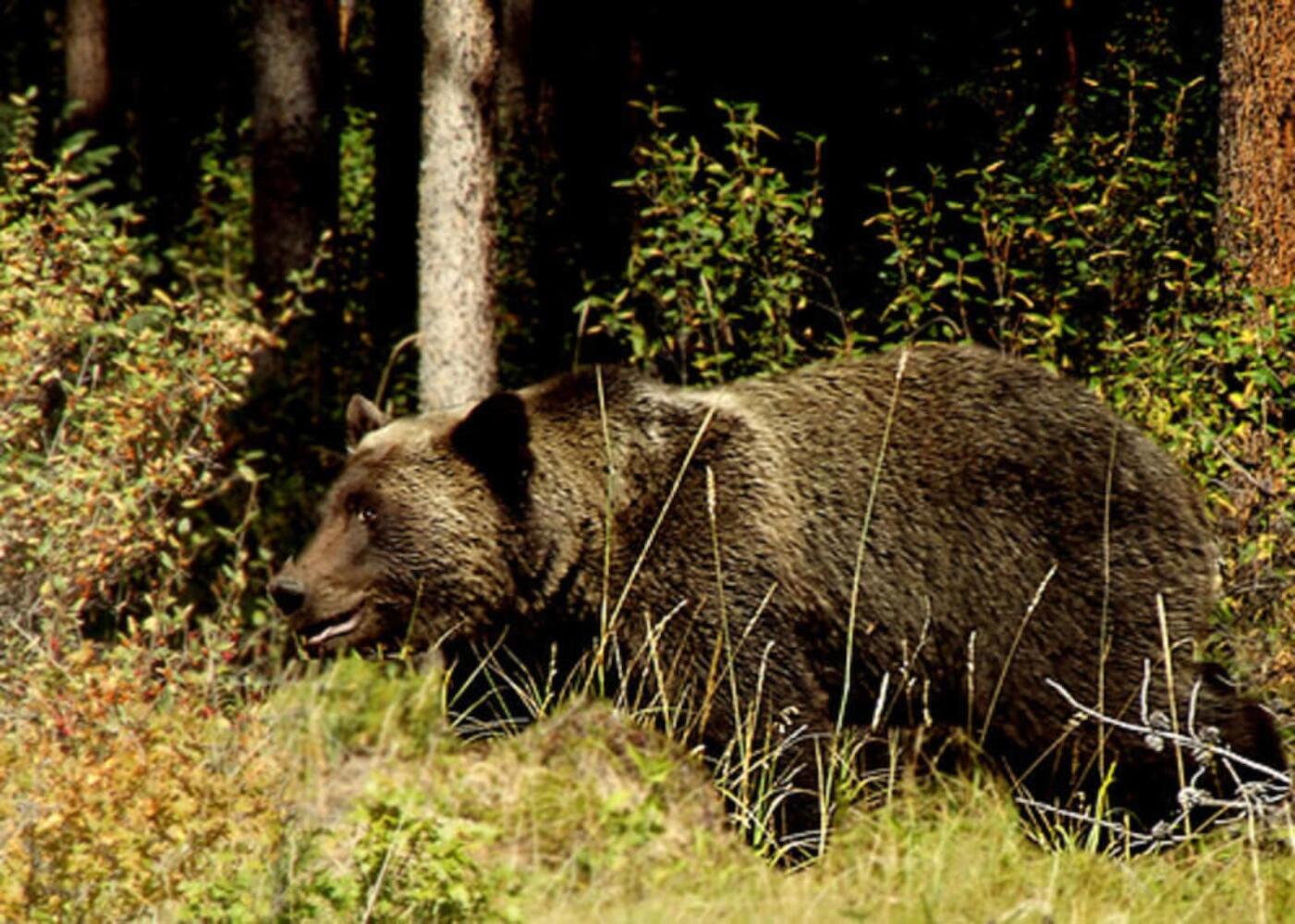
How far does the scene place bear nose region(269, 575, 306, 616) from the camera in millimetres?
6145

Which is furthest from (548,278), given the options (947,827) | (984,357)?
(947,827)

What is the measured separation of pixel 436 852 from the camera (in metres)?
4.41

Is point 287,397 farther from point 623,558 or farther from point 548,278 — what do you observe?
point 623,558

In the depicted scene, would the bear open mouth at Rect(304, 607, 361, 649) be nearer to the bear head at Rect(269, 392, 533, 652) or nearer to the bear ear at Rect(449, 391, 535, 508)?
the bear head at Rect(269, 392, 533, 652)

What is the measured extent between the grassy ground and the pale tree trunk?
2.31 m

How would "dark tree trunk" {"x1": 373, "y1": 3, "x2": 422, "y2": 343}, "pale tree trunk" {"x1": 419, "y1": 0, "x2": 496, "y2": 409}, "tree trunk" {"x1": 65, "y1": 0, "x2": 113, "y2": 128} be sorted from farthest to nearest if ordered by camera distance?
"tree trunk" {"x1": 65, "y1": 0, "x2": 113, "y2": 128}, "dark tree trunk" {"x1": 373, "y1": 3, "x2": 422, "y2": 343}, "pale tree trunk" {"x1": 419, "y1": 0, "x2": 496, "y2": 409}

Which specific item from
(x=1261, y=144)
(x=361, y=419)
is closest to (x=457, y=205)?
(x=361, y=419)

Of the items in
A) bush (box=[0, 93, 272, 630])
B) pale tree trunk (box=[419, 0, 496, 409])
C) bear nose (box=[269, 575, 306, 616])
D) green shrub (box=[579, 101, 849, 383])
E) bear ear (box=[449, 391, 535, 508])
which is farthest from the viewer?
green shrub (box=[579, 101, 849, 383])

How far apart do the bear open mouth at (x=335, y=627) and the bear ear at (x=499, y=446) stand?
620 mm

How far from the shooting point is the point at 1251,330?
732 centimetres

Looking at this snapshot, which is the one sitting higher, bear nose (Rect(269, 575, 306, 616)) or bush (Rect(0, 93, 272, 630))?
bush (Rect(0, 93, 272, 630))

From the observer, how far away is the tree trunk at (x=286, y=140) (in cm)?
1270

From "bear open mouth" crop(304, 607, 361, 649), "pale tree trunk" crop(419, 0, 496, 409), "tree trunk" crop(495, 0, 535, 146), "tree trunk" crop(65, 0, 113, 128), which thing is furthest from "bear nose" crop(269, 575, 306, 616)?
"tree trunk" crop(65, 0, 113, 128)

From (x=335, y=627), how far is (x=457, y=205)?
109 inches
